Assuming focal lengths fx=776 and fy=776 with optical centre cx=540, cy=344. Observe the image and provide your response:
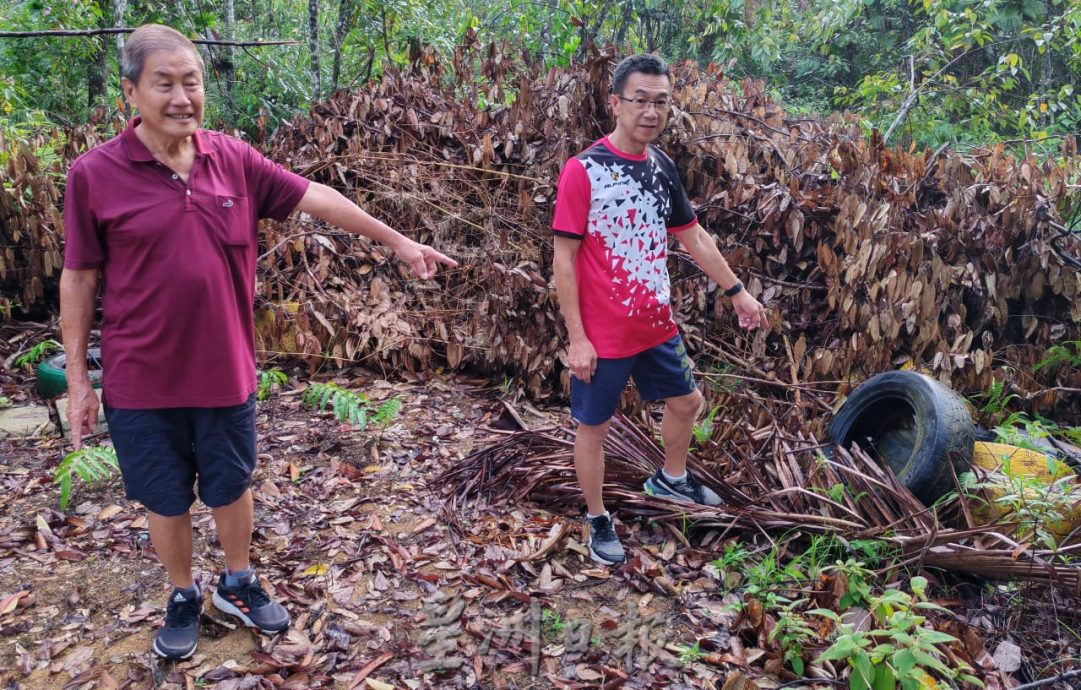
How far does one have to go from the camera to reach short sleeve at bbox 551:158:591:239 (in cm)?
303

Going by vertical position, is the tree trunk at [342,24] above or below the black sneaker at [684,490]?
above

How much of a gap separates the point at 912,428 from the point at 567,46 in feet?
16.1

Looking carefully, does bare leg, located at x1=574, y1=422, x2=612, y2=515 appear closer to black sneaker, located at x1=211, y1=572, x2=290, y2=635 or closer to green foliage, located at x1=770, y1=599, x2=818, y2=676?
green foliage, located at x1=770, y1=599, x2=818, y2=676

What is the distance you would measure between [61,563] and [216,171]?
1.99 metres

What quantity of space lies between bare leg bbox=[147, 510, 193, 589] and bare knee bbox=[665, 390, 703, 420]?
2.00 metres

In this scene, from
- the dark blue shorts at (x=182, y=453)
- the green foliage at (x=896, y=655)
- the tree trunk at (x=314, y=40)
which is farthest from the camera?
the tree trunk at (x=314, y=40)

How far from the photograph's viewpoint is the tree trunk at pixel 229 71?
9398 millimetres

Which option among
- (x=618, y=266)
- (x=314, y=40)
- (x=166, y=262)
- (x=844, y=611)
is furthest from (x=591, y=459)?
(x=314, y=40)

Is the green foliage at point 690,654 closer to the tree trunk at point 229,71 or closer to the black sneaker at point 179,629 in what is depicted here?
the black sneaker at point 179,629

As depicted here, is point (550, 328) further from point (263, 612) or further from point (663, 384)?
point (263, 612)

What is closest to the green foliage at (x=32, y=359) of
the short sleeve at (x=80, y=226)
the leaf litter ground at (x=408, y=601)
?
the leaf litter ground at (x=408, y=601)

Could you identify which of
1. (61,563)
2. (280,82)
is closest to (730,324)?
(61,563)

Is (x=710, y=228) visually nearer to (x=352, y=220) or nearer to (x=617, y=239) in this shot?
(x=617, y=239)

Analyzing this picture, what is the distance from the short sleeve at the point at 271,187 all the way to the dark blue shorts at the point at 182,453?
667 millimetres
